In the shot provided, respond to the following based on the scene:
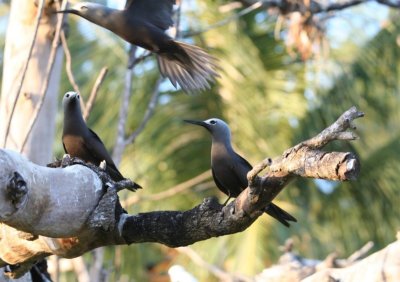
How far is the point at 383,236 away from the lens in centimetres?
1366

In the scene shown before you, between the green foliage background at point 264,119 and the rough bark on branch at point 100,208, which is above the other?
the rough bark on branch at point 100,208

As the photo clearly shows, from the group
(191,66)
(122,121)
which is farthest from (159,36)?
(122,121)

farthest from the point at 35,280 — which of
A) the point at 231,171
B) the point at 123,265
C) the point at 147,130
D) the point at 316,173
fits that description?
the point at 147,130

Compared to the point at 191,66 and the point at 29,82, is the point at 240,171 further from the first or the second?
the point at 29,82

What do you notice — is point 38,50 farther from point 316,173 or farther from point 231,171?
point 316,173

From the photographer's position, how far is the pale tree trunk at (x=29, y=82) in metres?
6.22

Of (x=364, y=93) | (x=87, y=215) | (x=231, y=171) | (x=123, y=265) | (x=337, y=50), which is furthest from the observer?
(x=337, y=50)

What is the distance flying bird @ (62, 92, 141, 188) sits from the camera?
6043 millimetres

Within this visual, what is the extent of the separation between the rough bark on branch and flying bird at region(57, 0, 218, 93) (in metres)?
1.62

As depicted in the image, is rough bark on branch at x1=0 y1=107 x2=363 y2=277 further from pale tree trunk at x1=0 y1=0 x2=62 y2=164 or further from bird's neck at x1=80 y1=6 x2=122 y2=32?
bird's neck at x1=80 y1=6 x2=122 y2=32

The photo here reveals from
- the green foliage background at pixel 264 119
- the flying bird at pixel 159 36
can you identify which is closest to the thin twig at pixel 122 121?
the flying bird at pixel 159 36

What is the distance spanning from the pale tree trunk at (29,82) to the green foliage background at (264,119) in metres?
6.08

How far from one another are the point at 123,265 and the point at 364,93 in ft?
14.0

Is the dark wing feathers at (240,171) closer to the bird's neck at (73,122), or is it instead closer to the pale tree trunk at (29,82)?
the bird's neck at (73,122)
